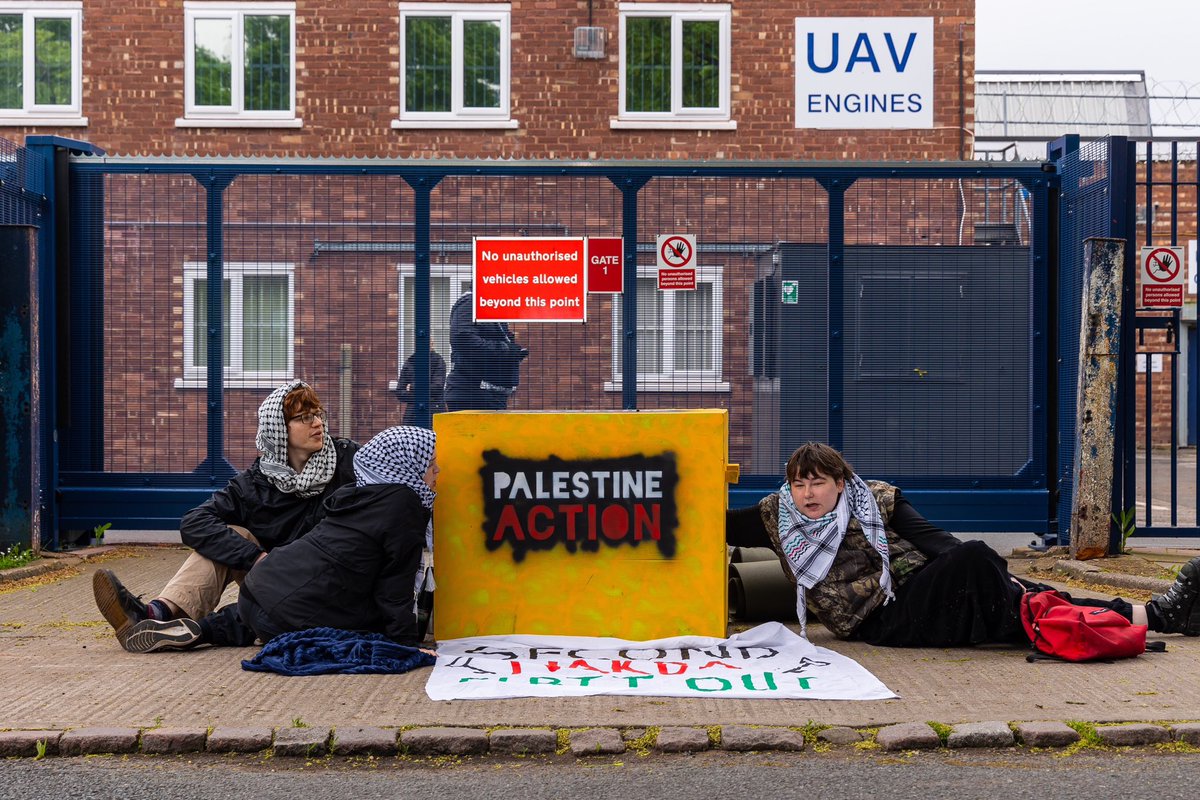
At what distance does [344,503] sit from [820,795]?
2867mm

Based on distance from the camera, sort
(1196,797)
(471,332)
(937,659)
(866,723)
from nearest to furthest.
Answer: (1196,797)
(866,723)
(937,659)
(471,332)

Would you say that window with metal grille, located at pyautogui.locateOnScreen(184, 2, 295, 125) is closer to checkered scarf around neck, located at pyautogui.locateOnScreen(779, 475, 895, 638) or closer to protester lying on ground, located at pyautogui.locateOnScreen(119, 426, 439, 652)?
protester lying on ground, located at pyautogui.locateOnScreen(119, 426, 439, 652)

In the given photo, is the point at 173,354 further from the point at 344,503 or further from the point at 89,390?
the point at 344,503

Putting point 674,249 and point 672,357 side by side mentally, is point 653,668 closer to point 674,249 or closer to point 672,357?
point 672,357

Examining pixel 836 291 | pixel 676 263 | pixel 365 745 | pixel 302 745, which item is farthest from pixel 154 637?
pixel 836 291

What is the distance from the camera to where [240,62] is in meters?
20.3

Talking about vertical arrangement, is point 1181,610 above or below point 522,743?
above

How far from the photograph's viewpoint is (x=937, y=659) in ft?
21.3

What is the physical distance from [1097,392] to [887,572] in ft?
11.5

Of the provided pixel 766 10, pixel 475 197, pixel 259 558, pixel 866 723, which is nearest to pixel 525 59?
pixel 766 10

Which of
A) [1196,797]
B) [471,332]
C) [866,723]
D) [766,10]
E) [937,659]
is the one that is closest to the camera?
[1196,797]

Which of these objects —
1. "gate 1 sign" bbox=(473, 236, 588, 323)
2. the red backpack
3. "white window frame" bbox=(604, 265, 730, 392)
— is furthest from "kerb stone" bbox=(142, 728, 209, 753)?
"white window frame" bbox=(604, 265, 730, 392)

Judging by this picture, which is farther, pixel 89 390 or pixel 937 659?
pixel 89 390

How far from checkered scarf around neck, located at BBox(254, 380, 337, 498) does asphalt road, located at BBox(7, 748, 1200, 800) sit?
7.20 feet
